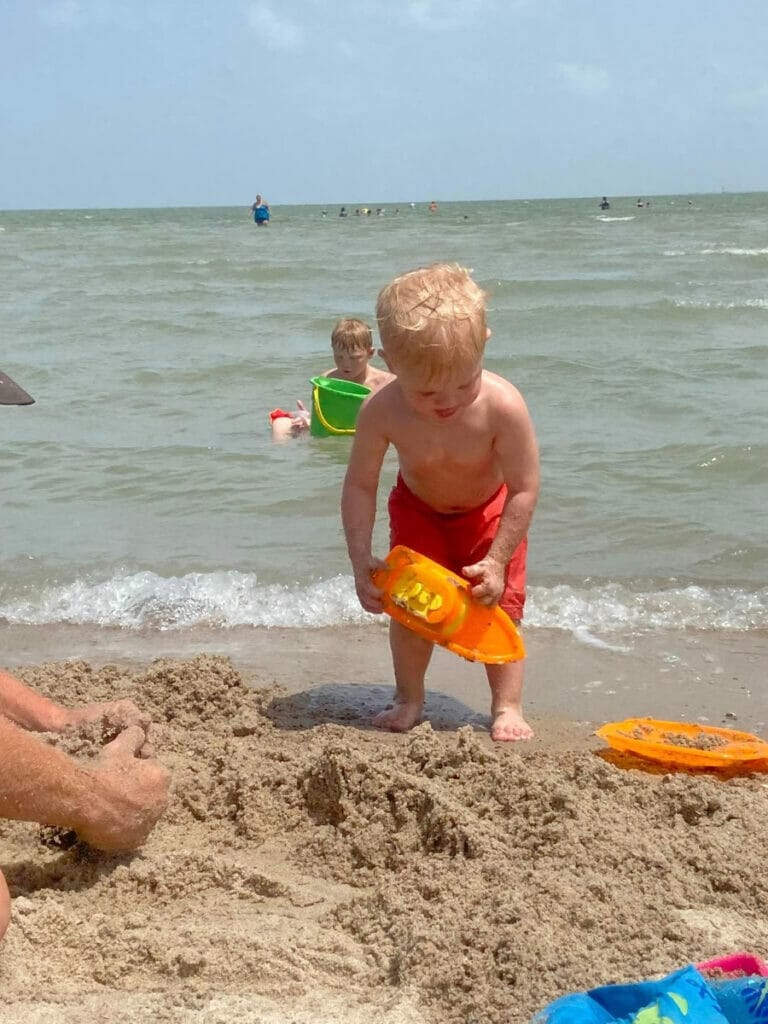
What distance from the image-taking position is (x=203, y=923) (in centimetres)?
202

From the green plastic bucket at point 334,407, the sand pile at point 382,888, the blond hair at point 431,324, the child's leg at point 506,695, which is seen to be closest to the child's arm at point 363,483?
the blond hair at point 431,324

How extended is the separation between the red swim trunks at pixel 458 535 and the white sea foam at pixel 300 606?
0.75m

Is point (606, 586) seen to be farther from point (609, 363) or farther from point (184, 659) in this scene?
point (609, 363)

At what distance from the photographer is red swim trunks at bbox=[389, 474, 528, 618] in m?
3.12

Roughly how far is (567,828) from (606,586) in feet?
6.75

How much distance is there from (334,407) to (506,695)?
3936 mm

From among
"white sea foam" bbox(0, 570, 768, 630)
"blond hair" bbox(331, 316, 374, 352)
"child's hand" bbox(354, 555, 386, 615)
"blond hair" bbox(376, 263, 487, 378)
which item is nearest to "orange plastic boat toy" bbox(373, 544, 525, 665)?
"child's hand" bbox(354, 555, 386, 615)

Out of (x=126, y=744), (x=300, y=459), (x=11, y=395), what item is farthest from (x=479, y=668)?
(x=300, y=459)

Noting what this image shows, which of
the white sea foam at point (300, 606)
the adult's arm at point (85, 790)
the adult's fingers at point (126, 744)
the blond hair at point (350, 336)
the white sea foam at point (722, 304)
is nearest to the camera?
the adult's arm at point (85, 790)

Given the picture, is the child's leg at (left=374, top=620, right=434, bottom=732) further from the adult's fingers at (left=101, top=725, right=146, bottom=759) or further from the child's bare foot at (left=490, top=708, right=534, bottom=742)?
the adult's fingers at (left=101, top=725, right=146, bottom=759)

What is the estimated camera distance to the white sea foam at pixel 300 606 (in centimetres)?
389

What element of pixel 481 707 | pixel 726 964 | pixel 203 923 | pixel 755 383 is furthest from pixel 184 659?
pixel 755 383

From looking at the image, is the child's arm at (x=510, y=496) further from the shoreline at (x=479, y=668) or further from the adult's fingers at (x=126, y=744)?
the adult's fingers at (x=126, y=744)

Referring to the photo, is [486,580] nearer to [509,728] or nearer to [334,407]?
[509,728]
